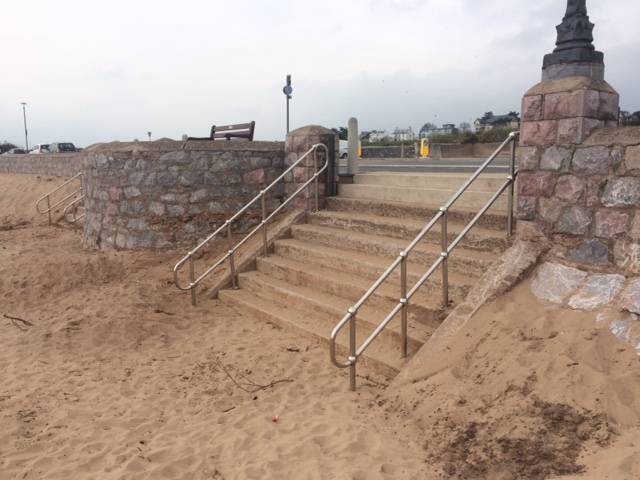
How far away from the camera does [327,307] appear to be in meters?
5.33

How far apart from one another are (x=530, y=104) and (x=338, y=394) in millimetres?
2762

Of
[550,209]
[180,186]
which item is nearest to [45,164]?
[180,186]

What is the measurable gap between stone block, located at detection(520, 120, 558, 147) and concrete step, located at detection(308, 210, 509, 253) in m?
0.91

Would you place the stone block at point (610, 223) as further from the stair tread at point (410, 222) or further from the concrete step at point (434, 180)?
the concrete step at point (434, 180)

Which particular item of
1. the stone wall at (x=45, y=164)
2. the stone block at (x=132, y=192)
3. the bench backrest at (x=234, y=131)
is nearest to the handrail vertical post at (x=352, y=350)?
the stone block at (x=132, y=192)

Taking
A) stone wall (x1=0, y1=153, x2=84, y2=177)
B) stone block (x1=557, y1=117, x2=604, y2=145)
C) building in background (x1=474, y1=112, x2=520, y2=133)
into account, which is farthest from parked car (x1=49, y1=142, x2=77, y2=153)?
stone block (x1=557, y1=117, x2=604, y2=145)

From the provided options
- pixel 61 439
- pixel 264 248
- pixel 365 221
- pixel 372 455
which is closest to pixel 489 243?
pixel 365 221

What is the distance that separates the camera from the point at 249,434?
3625mm

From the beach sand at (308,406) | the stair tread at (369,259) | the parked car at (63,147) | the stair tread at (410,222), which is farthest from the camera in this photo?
the parked car at (63,147)

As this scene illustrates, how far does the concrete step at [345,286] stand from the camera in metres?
4.64

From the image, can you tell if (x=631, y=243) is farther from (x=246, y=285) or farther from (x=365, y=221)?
(x=246, y=285)

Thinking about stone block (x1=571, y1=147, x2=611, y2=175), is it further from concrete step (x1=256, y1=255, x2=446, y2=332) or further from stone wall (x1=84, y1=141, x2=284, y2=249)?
stone wall (x1=84, y1=141, x2=284, y2=249)

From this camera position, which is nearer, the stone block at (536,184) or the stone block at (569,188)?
the stone block at (569,188)

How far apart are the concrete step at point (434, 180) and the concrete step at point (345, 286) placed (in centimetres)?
160
